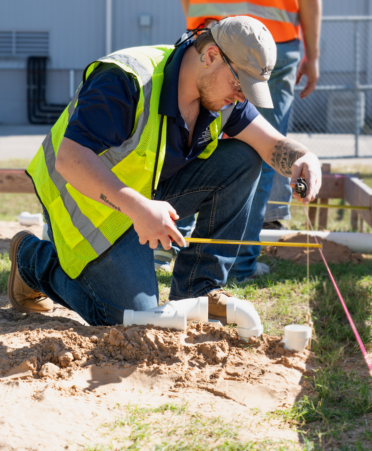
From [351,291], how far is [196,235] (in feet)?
3.25

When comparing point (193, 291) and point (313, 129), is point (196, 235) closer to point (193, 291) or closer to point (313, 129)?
point (193, 291)

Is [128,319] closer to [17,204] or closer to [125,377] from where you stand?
[125,377]

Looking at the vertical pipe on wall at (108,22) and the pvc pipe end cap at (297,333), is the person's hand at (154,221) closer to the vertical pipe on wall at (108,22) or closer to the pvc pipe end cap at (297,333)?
the pvc pipe end cap at (297,333)

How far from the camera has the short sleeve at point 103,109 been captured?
2143mm

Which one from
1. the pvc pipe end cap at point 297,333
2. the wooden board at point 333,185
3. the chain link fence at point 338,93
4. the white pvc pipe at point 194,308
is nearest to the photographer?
the pvc pipe end cap at point 297,333

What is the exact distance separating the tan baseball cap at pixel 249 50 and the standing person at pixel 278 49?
4.40 feet

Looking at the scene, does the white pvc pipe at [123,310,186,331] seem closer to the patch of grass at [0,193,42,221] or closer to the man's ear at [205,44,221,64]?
the man's ear at [205,44,221,64]

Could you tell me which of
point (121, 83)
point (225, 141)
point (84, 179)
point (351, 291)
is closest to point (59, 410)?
point (84, 179)

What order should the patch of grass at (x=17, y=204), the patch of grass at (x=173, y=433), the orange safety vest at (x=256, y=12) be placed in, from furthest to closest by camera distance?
the patch of grass at (x=17, y=204), the orange safety vest at (x=256, y=12), the patch of grass at (x=173, y=433)

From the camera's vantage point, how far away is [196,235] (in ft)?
9.84

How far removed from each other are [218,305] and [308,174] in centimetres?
77

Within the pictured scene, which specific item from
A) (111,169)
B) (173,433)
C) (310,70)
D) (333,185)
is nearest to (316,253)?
(333,185)

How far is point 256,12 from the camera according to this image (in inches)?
145

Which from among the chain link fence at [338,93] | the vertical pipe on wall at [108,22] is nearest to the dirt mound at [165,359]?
the chain link fence at [338,93]
